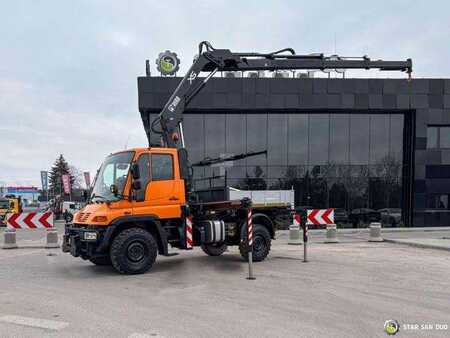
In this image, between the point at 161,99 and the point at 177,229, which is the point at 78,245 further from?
the point at 161,99

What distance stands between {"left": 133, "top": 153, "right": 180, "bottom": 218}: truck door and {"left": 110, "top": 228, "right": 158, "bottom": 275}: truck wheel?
0.52 metres

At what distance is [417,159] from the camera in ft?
86.1

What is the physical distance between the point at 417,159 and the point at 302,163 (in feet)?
24.6

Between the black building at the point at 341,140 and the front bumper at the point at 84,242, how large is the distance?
16.7 meters

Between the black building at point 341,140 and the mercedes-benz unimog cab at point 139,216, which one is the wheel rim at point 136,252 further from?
the black building at point 341,140

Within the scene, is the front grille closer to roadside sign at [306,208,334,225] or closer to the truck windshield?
the truck windshield

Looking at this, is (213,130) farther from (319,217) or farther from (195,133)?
(319,217)

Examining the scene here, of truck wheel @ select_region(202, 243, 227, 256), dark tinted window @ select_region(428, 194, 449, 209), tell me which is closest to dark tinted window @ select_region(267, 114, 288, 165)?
dark tinted window @ select_region(428, 194, 449, 209)

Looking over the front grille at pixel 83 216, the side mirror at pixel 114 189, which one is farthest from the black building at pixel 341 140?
the side mirror at pixel 114 189

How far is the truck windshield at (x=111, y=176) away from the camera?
9031 mm

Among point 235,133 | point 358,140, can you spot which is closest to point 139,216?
point 235,133

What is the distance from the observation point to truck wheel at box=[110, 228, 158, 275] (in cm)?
856

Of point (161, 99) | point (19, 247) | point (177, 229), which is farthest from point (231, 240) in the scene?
point (161, 99)

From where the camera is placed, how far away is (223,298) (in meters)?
6.91
